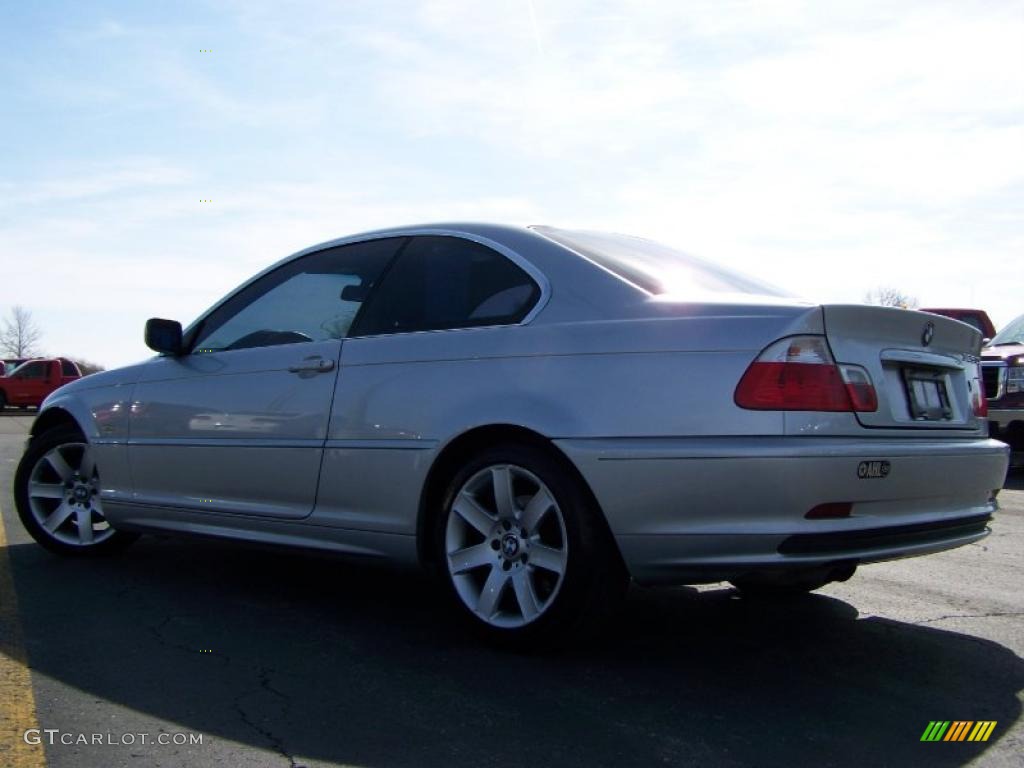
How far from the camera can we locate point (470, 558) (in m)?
3.91

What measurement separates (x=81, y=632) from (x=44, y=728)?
Answer: 1.12m

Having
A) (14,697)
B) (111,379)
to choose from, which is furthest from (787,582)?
(111,379)

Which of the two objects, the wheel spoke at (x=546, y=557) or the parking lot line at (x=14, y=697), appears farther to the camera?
the wheel spoke at (x=546, y=557)

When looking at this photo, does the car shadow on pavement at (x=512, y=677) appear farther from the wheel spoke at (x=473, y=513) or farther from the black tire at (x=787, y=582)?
the wheel spoke at (x=473, y=513)

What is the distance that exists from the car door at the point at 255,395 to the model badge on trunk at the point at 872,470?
2111 mm

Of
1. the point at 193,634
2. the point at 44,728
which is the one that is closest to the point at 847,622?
the point at 193,634

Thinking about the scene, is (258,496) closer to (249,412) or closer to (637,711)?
(249,412)

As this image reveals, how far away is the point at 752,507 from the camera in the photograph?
129 inches

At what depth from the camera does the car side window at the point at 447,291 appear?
13.3 ft

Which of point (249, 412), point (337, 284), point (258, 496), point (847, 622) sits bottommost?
point (847, 622)

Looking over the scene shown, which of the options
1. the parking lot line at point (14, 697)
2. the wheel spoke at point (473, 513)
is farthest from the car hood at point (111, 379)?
the wheel spoke at point (473, 513)

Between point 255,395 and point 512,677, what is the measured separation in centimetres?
186

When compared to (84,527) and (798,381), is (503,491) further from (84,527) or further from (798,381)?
(84,527)

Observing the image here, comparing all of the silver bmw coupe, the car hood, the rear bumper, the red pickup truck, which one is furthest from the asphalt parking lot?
the red pickup truck
